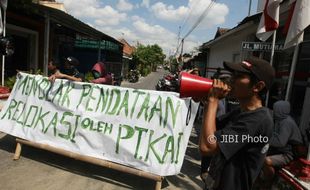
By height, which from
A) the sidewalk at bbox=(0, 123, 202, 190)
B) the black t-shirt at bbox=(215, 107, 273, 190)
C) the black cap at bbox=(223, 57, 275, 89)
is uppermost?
the black cap at bbox=(223, 57, 275, 89)

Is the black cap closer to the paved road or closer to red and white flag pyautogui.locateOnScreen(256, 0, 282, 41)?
the paved road

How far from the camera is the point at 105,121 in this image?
460cm

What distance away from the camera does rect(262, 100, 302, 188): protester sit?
4.05 meters

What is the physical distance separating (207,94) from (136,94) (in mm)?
2598

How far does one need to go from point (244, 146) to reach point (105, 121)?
9.95 ft

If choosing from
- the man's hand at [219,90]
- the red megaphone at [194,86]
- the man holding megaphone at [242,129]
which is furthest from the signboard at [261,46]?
the man's hand at [219,90]

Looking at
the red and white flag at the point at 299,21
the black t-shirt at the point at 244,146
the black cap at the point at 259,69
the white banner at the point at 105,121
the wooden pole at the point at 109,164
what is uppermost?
the red and white flag at the point at 299,21

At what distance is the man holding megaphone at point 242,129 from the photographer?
71.2 inches

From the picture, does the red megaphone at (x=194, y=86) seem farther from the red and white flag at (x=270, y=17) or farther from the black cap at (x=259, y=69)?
the red and white flag at (x=270, y=17)

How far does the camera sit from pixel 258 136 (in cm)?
181

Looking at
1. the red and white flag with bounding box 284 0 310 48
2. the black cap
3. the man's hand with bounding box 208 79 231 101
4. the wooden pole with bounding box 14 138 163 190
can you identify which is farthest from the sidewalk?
the black cap

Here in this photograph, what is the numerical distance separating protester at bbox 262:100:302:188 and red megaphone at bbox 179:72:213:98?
2252mm

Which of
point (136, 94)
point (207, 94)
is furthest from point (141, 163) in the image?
point (207, 94)

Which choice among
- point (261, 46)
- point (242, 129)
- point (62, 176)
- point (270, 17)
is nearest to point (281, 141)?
point (270, 17)
